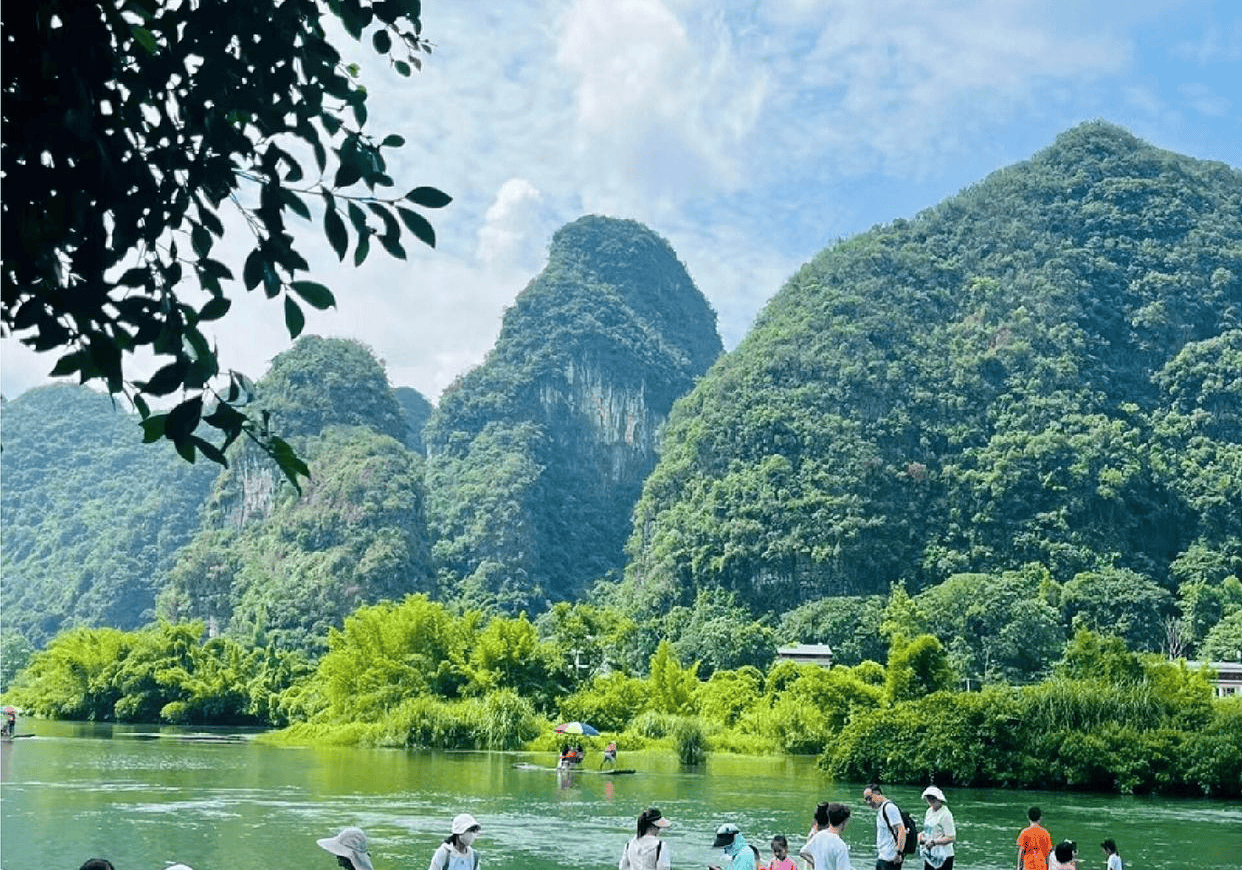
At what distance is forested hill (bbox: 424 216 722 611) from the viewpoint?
8956 centimetres

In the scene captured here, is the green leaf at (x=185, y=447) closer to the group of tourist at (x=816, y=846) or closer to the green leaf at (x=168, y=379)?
the green leaf at (x=168, y=379)

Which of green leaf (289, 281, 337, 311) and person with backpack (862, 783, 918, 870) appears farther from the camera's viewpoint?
person with backpack (862, 783, 918, 870)

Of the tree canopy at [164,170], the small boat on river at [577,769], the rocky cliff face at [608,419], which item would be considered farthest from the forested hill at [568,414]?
the tree canopy at [164,170]

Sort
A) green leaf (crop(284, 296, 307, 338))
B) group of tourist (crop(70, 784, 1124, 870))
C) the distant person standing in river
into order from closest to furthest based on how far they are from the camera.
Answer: green leaf (crop(284, 296, 307, 338))
group of tourist (crop(70, 784, 1124, 870))
the distant person standing in river

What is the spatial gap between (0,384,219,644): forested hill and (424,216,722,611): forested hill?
19.7 m

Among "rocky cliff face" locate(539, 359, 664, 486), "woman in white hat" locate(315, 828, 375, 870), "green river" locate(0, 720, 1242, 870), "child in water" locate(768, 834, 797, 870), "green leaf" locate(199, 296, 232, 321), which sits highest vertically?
"rocky cliff face" locate(539, 359, 664, 486)

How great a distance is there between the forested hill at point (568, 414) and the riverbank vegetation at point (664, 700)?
35.1m

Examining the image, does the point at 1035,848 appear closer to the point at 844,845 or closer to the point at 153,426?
the point at 844,845

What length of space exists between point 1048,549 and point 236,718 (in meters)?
34.9

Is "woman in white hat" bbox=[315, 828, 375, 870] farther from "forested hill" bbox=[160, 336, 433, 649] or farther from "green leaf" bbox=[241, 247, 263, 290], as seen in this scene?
"forested hill" bbox=[160, 336, 433, 649]

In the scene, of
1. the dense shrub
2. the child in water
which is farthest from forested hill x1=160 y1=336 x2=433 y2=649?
the child in water

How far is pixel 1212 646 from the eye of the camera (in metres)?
49.8

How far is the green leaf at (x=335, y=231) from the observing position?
2566 millimetres

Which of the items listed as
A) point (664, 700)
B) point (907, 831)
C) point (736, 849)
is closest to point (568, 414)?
point (664, 700)
